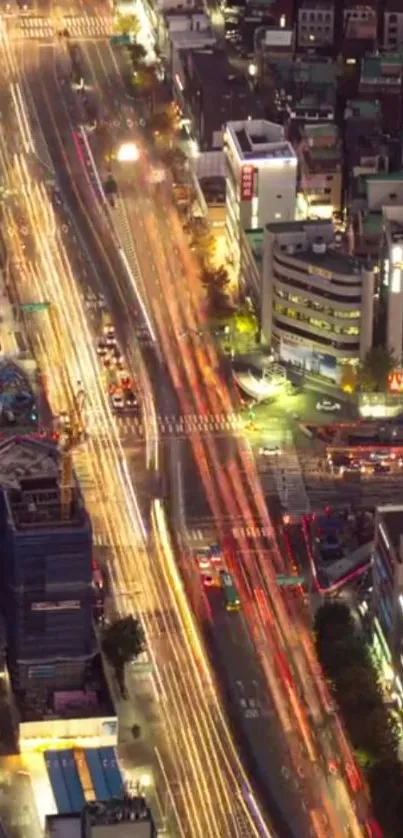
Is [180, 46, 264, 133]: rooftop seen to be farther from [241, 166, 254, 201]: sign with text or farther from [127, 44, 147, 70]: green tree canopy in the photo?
[241, 166, 254, 201]: sign with text

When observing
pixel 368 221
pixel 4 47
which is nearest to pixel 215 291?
pixel 368 221

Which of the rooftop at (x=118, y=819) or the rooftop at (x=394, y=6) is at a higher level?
the rooftop at (x=394, y=6)

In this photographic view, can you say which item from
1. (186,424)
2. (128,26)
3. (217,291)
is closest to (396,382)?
(186,424)

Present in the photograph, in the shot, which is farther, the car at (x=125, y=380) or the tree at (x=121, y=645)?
the car at (x=125, y=380)

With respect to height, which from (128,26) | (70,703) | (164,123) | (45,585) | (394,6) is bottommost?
(70,703)

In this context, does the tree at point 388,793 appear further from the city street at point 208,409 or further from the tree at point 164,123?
the tree at point 164,123

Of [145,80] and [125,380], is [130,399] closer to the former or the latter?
[125,380]

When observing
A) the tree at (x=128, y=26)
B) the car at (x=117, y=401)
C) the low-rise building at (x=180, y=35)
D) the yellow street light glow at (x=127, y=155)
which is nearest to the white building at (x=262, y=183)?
the car at (x=117, y=401)
